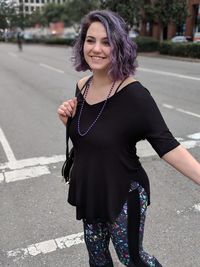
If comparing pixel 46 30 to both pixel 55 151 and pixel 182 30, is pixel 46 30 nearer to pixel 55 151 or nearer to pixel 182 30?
pixel 182 30

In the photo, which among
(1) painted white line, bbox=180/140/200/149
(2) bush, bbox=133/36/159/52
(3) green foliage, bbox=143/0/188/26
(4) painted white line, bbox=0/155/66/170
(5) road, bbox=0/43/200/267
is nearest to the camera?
(5) road, bbox=0/43/200/267

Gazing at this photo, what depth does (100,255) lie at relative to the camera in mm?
2213

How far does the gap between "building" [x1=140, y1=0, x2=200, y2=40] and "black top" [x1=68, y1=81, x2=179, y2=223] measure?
113ft

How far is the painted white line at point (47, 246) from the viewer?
321 centimetres

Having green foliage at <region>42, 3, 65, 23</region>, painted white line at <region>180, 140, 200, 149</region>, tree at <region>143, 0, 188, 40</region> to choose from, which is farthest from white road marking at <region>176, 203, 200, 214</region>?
green foliage at <region>42, 3, 65, 23</region>

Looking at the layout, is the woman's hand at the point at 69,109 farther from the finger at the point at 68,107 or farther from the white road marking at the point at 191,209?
the white road marking at the point at 191,209

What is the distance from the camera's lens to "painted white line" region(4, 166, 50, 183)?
4.84 meters

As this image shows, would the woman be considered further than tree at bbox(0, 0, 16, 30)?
No

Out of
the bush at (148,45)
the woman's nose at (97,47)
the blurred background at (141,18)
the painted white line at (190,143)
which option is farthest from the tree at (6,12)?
the bush at (148,45)

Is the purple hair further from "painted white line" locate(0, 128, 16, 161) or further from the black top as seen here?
"painted white line" locate(0, 128, 16, 161)

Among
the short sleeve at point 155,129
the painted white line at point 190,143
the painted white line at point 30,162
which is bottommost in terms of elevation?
the painted white line at point 190,143

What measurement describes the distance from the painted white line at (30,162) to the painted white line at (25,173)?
0.15 metres

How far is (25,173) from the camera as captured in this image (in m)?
5.00

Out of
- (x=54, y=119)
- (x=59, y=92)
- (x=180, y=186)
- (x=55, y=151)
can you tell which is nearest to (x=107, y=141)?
(x=180, y=186)
